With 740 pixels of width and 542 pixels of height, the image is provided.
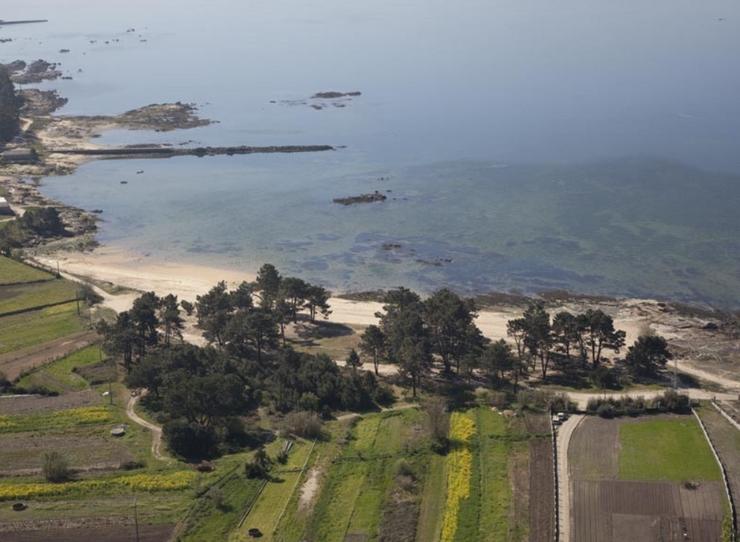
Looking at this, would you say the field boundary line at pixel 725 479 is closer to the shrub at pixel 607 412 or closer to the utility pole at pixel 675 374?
the shrub at pixel 607 412

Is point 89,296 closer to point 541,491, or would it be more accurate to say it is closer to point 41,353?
point 41,353

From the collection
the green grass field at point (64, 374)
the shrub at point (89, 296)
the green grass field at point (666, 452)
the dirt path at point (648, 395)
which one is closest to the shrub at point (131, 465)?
the green grass field at point (64, 374)

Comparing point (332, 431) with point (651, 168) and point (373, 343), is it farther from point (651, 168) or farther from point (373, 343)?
point (651, 168)

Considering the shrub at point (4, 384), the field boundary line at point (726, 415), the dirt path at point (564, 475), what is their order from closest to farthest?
the dirt path at point (564, 475), the field boundary line at point (726, 415), the shrub at point (4, 384)

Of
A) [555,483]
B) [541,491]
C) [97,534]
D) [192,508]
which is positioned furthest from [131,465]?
[555,483]

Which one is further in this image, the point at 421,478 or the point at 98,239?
the point at 98,239

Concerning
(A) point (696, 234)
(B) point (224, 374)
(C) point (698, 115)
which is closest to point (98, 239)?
(B) point (224, 374)
